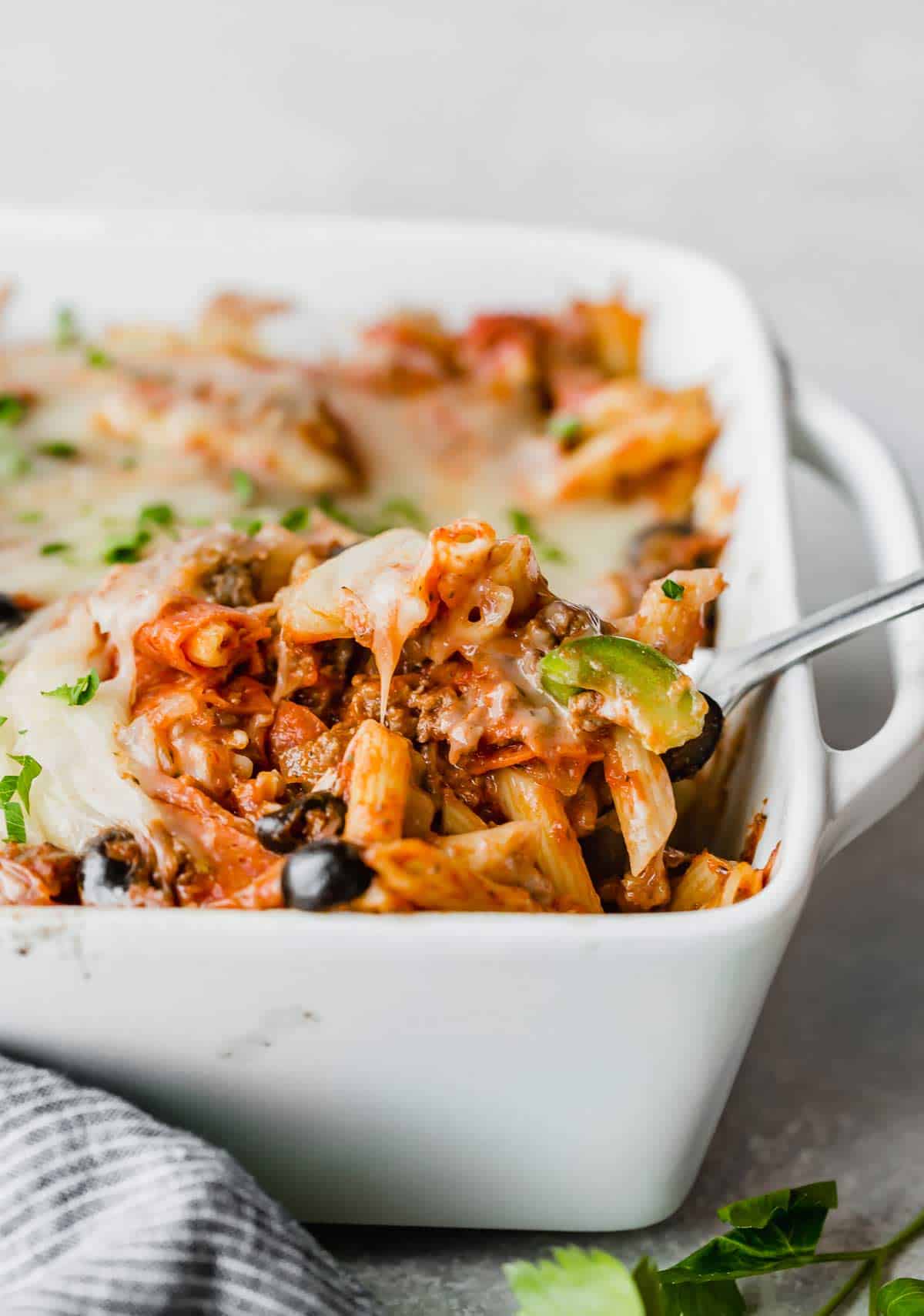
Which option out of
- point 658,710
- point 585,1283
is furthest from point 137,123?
point 585,1283

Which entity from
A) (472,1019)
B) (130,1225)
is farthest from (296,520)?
(130,1225)

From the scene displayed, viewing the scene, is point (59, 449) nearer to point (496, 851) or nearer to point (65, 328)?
point (65, 328)

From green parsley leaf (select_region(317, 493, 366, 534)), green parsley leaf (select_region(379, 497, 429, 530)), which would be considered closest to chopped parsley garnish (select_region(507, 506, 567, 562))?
green parsley leaf (select_region(379, 497, 429, 530))

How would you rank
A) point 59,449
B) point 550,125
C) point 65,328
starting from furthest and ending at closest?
1. point 550,125
2. point 65,328
3. point 59,449

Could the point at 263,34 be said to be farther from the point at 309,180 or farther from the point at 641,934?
the point at 641,934

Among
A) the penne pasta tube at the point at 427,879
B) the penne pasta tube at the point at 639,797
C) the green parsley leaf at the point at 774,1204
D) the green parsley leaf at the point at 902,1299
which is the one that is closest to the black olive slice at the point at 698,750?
the penne pasta tube at the point at 639,797

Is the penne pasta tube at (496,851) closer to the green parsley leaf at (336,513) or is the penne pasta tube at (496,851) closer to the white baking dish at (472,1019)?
the white baking dish at (472,1019)
